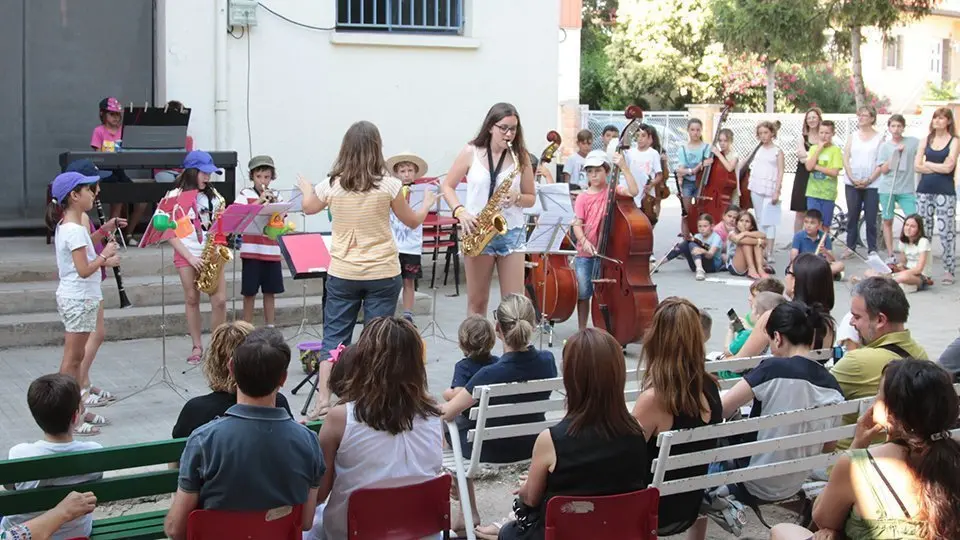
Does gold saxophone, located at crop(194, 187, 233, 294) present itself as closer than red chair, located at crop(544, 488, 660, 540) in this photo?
No

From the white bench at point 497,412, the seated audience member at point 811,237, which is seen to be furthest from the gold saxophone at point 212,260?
the seated audience member at point 811,237

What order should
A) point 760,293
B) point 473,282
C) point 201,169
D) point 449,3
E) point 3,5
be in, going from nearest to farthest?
1. point 760,293
2. point 473,282
3. point 201,169
4. point 3,5
5. point 449,3

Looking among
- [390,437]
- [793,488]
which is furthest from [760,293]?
[390,437]

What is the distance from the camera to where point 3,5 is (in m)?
11.8

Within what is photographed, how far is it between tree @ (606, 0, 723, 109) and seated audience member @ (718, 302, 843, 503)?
1280 inches

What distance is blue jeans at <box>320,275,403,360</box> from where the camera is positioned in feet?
22.3

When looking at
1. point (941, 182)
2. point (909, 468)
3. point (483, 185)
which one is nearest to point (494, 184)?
point (483, 185)

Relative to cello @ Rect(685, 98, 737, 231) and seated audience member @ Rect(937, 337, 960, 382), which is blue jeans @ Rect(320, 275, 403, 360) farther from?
cello @ Rect(685, 98, 737, 231)

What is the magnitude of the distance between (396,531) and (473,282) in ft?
12.0

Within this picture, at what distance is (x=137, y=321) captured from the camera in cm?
952

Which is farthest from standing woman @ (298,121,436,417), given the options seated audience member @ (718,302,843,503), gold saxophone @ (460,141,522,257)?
seated audience member @ (718,302,843,503)

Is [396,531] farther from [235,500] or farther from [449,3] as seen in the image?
[449,3]

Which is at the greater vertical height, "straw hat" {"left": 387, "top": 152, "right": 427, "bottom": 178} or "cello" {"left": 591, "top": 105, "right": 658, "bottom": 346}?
"straw hat" {"left": 387, "top": 152, "right": 427, "bottom": 178}

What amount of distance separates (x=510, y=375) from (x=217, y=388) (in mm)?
1371
